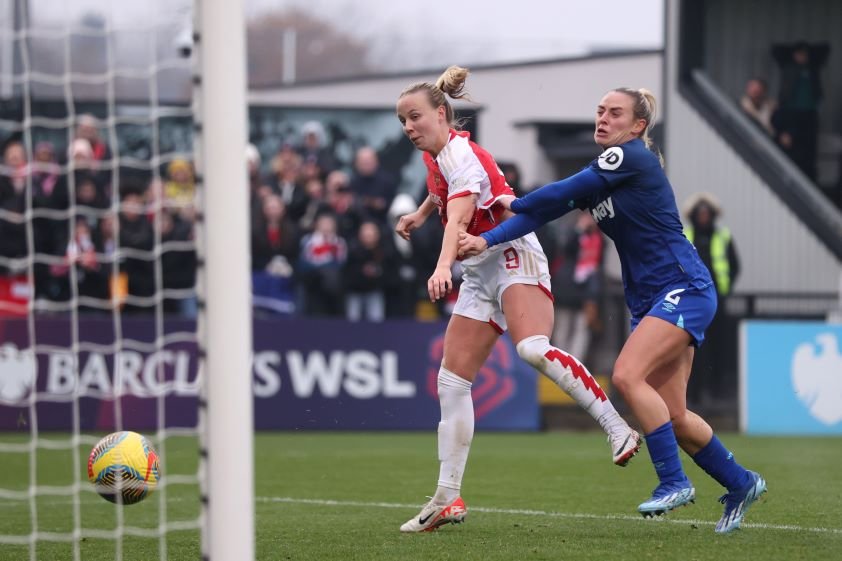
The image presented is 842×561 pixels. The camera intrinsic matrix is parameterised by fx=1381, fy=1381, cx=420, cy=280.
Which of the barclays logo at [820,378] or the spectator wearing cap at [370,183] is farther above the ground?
the spectator wearing cap at [370,183]

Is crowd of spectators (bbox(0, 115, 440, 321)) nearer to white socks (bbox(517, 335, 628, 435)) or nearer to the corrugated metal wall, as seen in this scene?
the corrugated metal wall

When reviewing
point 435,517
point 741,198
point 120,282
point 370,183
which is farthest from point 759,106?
point 435,517

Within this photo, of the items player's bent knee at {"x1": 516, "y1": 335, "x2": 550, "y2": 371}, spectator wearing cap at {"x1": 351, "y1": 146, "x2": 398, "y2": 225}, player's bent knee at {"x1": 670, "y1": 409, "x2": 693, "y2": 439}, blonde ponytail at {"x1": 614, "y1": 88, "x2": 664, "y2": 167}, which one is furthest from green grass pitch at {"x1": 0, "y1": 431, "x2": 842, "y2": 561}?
spectator wearing cap at {"x1": 351, "y1": 146, "x2": 398, "y2": 225}

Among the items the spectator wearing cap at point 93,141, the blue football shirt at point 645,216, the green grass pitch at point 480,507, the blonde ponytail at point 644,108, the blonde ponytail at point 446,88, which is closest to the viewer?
the green grass pitch at point 480,507

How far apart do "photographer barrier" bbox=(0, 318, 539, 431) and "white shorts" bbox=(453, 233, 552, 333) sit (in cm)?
759

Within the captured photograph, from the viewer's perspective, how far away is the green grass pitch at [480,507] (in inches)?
246

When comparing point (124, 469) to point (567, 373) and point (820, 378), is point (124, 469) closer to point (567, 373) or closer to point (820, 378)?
point (567, 373)

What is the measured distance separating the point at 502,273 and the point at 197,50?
2.75 metres

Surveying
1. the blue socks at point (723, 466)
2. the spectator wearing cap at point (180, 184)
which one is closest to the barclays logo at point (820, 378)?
the spectator wearing cap at point (180, 184)

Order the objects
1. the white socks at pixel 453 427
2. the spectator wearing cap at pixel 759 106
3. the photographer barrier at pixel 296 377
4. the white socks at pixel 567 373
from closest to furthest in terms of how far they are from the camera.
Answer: the white socks at pixel 567 373 < the white socks at pixel 453 427 < the photographer barrier at pixel 296 377 < the spectator wearing cap at pixel 759 106

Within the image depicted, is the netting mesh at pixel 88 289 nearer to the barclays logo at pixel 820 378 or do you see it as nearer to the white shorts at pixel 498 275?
the white shorts at pixel 498 275

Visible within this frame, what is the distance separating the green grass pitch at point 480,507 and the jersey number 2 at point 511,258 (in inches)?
53.0

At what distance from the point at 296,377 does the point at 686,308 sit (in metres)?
9.03

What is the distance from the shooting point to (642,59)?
2259 centimetres
